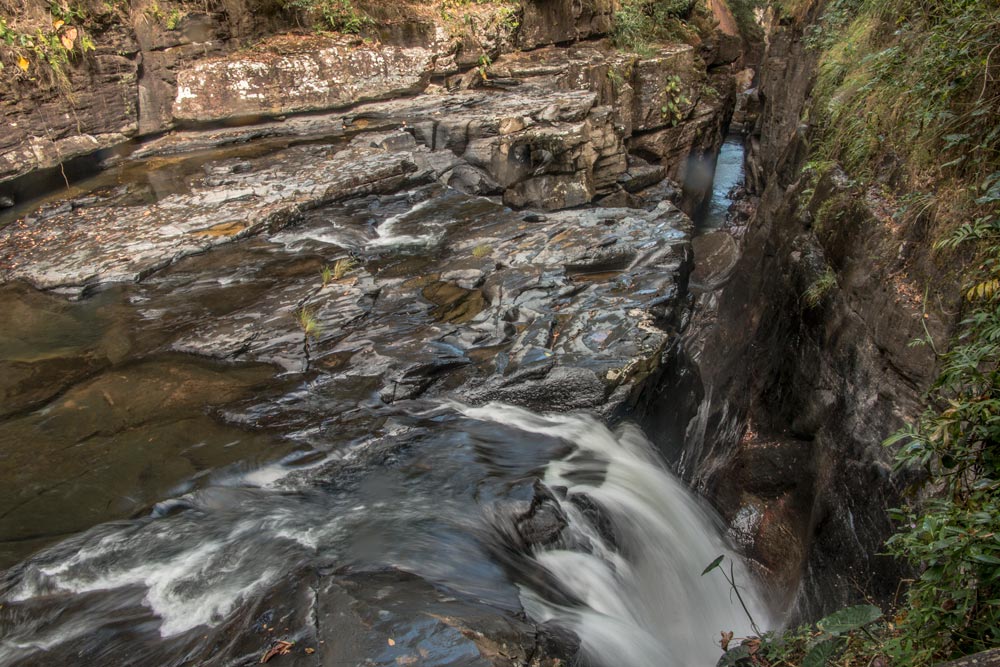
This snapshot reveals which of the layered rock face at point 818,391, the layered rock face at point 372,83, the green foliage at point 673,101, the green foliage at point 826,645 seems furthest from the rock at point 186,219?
the green foliage at point 826,645

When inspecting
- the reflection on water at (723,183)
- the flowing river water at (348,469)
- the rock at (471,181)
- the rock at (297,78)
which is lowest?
the reflection on water at (723,183)

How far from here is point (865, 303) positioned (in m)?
4.69

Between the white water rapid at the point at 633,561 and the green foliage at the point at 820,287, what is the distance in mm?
1898

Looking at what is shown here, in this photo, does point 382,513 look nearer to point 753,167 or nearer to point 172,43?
point 172,43

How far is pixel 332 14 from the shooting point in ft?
35.3

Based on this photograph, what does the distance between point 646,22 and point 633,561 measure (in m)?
12.4

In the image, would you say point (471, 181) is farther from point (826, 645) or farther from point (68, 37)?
point (826, 645)

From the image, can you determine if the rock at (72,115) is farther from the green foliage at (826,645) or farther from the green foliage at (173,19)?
the green foliage at (826,645)

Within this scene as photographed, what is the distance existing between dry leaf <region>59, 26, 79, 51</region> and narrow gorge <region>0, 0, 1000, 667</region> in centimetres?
4

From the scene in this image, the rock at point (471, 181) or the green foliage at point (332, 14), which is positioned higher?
the green foliage at point (332, 14)

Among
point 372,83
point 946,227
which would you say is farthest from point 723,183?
point 946,227

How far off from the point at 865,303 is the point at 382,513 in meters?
3.65

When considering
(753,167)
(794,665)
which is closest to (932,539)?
(794,665)

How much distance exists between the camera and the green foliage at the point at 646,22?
1288 centimetres
